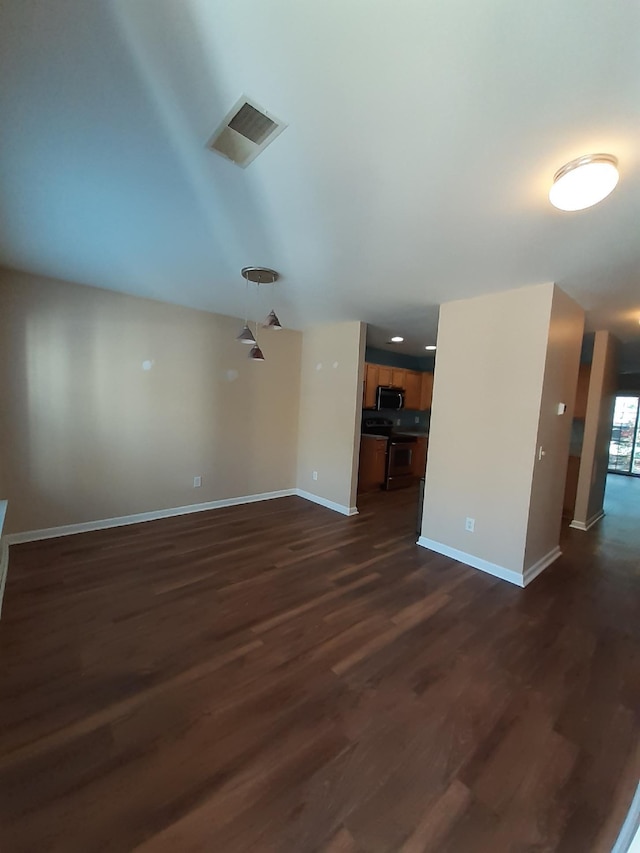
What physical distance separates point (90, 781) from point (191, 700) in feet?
1.50

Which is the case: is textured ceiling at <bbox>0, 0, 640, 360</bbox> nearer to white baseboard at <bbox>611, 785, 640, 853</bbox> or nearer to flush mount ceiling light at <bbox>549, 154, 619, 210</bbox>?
flush mount ceiling light at <bbox>549, 154, 619, 210</bbox>

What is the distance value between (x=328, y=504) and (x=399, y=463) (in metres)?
1.87

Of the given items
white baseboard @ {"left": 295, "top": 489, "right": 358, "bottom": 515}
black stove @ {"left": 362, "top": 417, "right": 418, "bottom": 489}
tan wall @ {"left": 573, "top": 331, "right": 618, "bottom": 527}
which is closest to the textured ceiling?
tan wall @ {"left": 573, "top": 331, "right": 618, "bottom": 527}

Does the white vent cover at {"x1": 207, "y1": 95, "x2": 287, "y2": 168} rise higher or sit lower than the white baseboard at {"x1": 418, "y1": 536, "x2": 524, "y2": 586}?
higher

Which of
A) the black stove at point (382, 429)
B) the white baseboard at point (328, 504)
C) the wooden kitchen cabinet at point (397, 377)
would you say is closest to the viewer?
the white baseboard at point (328, 504)

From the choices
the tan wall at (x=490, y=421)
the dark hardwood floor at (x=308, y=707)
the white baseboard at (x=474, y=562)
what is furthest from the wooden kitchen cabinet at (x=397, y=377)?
the dark hardwood floor at (x=308, y=707)

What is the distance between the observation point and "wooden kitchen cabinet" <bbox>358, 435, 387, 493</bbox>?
5676mm

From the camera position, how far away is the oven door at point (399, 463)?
19.5ft

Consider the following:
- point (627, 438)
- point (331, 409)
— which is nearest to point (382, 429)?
point (331, 409)

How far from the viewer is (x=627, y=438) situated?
882cm

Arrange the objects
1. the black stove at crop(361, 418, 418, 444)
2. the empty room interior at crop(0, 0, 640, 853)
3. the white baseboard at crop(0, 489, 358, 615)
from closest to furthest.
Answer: the empty room interior at crop(0, 0, 640, 853), the white baseboard at crop(0, 489, 358, 615), the black stove at crop(361, 418, 418, 444)

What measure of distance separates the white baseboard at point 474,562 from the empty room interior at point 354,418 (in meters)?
0.02

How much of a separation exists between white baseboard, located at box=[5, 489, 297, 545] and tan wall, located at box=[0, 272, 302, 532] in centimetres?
6

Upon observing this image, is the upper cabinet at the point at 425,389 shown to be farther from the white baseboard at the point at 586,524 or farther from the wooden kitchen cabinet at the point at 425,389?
the white baseboard at the point at 586,524
